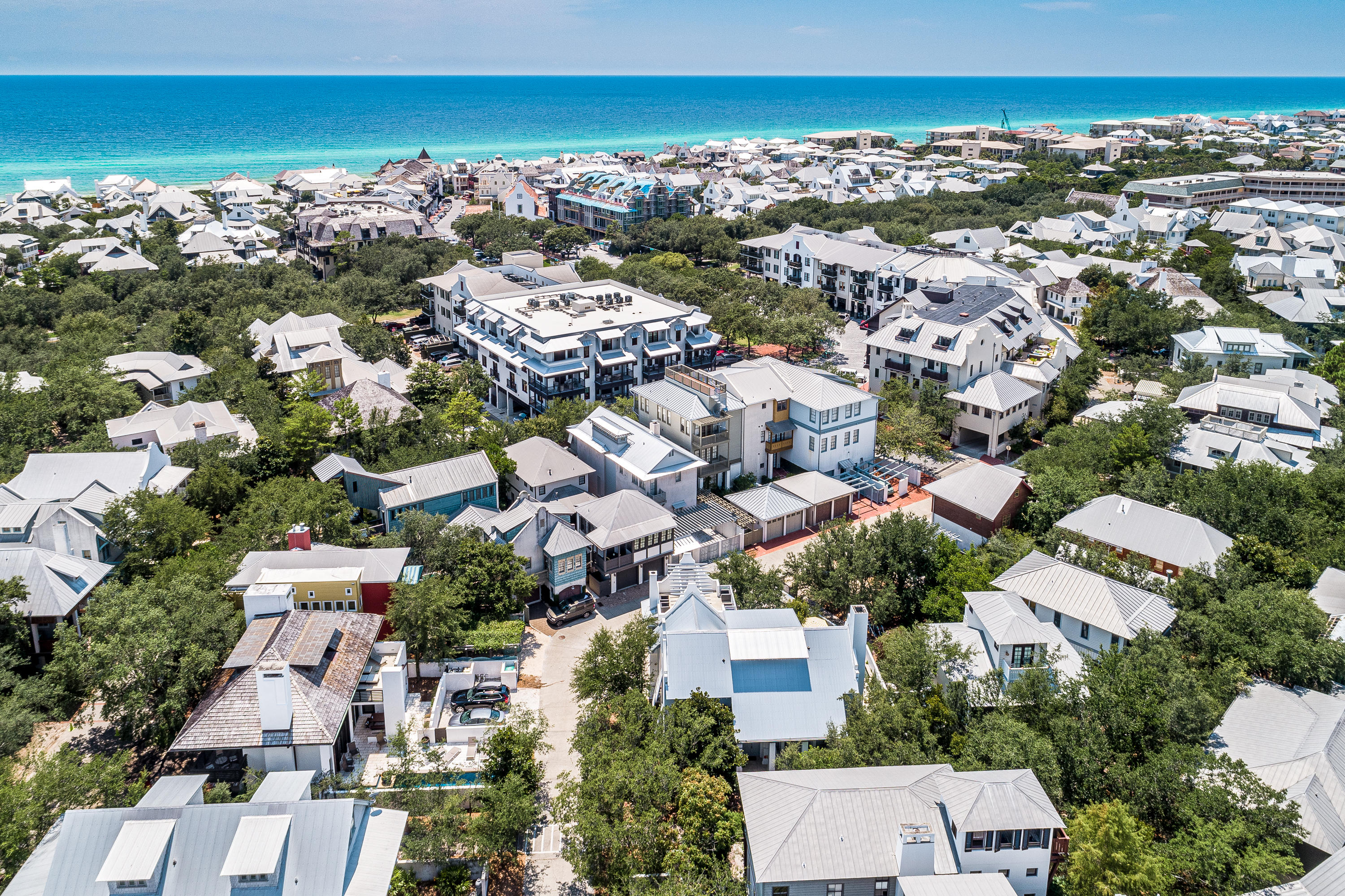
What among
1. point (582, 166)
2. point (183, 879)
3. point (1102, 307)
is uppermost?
point (582, 166)

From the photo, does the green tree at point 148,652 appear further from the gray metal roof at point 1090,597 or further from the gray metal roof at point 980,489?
the gray metal roof at point 980,489

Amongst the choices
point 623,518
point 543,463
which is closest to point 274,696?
point 623,518

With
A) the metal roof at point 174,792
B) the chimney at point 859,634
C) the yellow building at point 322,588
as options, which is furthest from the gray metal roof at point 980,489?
the metal roof at point 174,792

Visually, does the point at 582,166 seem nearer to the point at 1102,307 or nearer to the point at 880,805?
the point at 1102,307

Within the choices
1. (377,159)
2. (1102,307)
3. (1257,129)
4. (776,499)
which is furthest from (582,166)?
(1257,129)

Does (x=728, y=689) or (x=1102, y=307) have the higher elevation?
(x=1102, y=307)

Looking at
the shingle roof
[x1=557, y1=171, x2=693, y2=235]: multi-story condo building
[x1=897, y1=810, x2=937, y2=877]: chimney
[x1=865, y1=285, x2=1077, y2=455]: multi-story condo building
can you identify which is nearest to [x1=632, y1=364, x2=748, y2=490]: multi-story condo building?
[x1=865, y1=285, x2=1077, y2=455]: multi-story condo building

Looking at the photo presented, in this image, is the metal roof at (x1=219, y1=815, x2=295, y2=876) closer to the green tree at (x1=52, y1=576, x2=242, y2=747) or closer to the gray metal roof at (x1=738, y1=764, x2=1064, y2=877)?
the green tree at (x1=52, y1=576, x2=242, y2=747)
